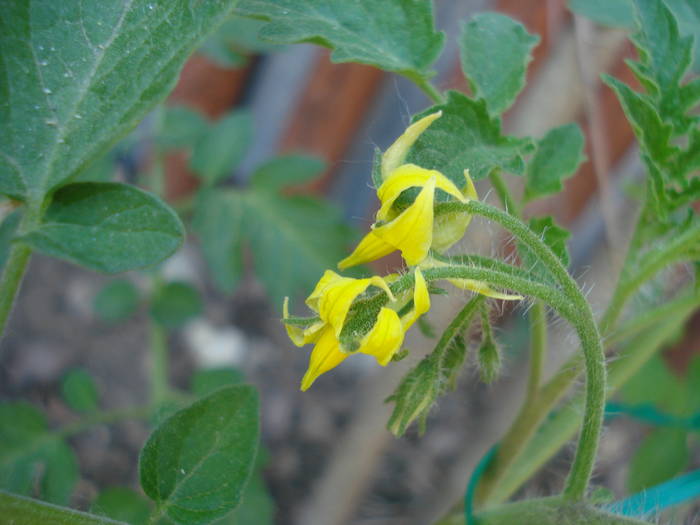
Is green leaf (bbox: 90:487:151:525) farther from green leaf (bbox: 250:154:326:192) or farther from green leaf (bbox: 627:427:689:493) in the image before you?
green leaf (bbox: 627:427:689:493)

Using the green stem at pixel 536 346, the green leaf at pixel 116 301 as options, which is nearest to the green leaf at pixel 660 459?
the green stem at pixel 536 346

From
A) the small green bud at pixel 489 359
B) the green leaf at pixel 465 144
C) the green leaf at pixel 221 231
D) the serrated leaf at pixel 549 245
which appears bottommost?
the green leaf at pixel 221 231

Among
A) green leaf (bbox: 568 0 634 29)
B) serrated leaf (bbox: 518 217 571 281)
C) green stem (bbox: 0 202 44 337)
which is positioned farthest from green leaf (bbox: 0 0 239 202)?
green leaf (bbox: 568 0 634 29)

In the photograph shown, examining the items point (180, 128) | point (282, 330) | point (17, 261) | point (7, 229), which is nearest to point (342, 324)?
point (17, 261)

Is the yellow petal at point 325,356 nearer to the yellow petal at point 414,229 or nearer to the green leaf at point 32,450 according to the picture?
the yellow petal at point 414,229

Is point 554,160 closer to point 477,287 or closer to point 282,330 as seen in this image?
point 477,287
